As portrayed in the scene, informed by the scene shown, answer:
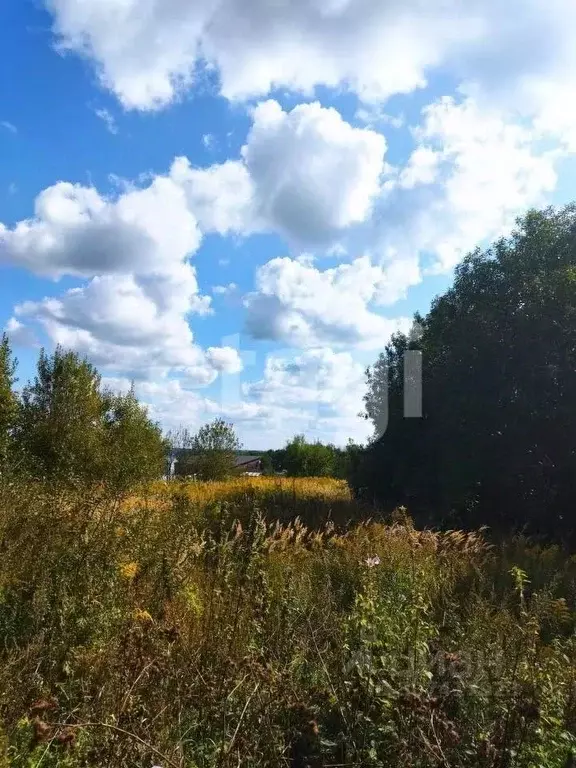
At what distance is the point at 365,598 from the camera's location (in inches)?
153

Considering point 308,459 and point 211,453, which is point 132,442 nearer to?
point 211,453

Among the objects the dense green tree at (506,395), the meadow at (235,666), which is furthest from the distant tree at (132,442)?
the meadow at (235,666)

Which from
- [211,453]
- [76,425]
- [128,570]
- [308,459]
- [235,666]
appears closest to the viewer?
[235,666]

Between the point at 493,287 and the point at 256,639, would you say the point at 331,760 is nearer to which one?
the point at 256,639

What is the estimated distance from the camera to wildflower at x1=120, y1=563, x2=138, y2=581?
4258 millimetres

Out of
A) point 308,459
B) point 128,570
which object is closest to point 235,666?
point 128,570

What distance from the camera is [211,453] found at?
34.2 metres

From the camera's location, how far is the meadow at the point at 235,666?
2521 mm

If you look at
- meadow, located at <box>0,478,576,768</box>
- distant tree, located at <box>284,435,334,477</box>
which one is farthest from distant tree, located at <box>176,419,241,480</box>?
meadow, located at <box>0,478,576,768</box>

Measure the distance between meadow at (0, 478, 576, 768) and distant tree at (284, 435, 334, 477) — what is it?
3880 centimetres

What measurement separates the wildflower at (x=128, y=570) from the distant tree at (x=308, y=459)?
128 ft

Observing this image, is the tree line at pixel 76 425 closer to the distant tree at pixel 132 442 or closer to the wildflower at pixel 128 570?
the distant tree at pixel 132 442

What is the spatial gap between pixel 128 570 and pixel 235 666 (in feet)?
5.57

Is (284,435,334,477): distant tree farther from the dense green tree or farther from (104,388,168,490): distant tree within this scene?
the dense green tree
